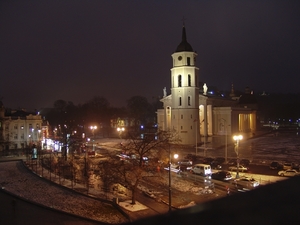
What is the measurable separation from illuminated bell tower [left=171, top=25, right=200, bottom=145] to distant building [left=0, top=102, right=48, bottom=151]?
31.7 m

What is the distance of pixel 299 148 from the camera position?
4753 cm

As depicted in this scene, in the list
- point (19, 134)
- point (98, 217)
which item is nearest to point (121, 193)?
point (98, 217)

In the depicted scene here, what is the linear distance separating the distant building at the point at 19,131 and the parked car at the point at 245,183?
1858 inches

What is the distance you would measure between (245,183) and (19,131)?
54.5 metres

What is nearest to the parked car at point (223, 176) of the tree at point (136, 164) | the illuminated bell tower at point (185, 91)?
the tree at point (136, 164)

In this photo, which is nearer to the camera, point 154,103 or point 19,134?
point 19,134

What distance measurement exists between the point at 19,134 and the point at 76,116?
36192 millimetres

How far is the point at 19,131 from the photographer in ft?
209

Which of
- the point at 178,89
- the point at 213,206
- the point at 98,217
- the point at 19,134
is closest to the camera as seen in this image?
the point at 213,206

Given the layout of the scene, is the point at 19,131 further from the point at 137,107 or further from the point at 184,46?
the point at 137,107

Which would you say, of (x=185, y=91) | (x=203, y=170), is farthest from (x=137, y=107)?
(x=203, y=170)

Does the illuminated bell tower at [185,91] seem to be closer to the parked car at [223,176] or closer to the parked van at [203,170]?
the parked van at [203,170]

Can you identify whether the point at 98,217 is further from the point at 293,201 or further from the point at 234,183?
the point at 293,201

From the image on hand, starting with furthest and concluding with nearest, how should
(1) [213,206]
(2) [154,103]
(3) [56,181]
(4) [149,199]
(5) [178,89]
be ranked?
(2) [154,103]
(5) [178,89]
(3) [56,181]
(4) [149,199]
(1) [213,206]
